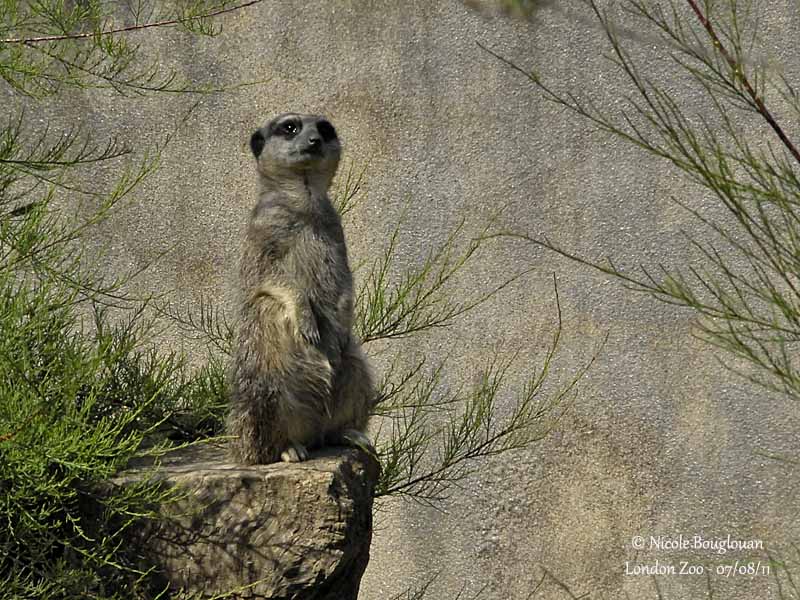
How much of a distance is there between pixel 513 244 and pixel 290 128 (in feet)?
6.67

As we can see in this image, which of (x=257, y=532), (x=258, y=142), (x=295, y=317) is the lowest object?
(x=257, y=532)

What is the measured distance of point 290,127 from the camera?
121 inches

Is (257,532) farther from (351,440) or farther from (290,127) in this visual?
(290,127)

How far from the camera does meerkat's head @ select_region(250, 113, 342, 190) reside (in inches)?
120

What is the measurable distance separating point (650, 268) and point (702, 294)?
0.24 m

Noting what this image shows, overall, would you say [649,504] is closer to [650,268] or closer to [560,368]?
[560,368]

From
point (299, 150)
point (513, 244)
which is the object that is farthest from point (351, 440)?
point (513, 244)

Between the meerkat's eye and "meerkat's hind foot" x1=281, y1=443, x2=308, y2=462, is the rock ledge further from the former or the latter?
the meerkat's eye

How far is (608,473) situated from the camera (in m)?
4.87

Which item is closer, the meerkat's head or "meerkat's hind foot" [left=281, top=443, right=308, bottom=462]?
"meerkat's hind foot" [left=281, top=443, right=308, bottom=462]

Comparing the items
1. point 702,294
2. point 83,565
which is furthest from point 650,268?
point 83,565

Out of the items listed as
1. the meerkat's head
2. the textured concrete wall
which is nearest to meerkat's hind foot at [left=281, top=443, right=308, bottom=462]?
the meerkat's head

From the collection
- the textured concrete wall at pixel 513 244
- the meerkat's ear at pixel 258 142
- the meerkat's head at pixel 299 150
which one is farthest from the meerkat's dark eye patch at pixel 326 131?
the textured concrete wall at pixel 513 244

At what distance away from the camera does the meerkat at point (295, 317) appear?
2.94m
